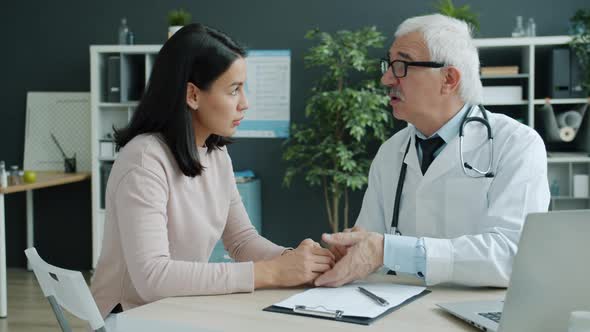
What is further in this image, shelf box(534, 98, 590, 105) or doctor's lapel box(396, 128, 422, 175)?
shelf box(534, 98, 590, 105)

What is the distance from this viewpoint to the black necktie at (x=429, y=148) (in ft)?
7.19

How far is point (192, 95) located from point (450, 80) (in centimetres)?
78

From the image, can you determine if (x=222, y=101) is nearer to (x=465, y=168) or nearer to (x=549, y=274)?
(x=465, y=168)

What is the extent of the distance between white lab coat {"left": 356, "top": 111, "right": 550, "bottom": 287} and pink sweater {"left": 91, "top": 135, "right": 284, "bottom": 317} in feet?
1.40

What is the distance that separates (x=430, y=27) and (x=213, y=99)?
2.23 ft

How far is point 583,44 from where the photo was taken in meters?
4.61

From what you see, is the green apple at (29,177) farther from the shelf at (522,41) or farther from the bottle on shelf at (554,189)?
the bottle on shelf at (554,189)

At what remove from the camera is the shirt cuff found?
1.74 m

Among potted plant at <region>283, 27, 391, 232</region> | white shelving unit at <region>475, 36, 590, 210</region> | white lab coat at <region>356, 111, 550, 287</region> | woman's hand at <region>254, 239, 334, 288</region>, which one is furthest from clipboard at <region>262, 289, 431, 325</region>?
white shelving unit at <region>475, 36, 590, 210</region>

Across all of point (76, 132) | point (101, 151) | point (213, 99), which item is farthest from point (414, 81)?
point (76, 132)

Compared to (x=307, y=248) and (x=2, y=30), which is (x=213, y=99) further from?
(x=2, y=30)

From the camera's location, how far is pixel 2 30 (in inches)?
228

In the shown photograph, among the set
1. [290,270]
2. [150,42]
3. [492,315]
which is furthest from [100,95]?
[492,315]

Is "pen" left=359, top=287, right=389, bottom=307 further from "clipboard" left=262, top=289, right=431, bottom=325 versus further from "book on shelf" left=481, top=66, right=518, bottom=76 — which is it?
"book on shelf" left=481, top=66, right=518, bottom=76
